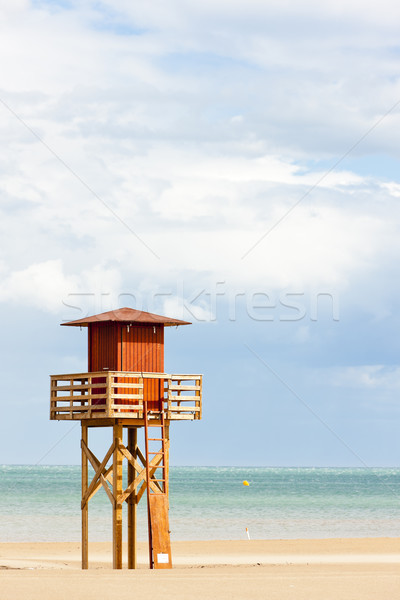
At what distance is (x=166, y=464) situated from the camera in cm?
2270

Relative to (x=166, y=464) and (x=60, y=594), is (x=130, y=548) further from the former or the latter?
(x=60, y=594)

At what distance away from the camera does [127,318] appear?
22.6 m

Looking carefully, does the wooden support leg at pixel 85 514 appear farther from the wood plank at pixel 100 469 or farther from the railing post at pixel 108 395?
the railing post at pixel 108 395

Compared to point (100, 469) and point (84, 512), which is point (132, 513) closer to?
point (84, 512)

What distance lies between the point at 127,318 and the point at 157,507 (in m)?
4.58

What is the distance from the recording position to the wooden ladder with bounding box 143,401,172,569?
2138 cm

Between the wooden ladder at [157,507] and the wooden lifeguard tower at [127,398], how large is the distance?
23mm

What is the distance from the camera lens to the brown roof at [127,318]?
2256 centimetres

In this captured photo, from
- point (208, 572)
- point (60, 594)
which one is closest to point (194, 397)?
point (208, 572)

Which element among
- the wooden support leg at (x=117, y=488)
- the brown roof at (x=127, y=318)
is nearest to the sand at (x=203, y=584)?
the wooden support leg at (x=117, y=488)

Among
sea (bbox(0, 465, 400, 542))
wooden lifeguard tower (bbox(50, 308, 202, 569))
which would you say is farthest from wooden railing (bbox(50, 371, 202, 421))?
sea (bbox(0, 465, 400, 542))

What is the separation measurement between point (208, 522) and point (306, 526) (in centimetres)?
579

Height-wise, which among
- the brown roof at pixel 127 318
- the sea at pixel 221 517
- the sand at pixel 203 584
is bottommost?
the sea at pixel 221 517

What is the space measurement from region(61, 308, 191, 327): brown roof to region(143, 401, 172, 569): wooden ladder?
6.77ft
